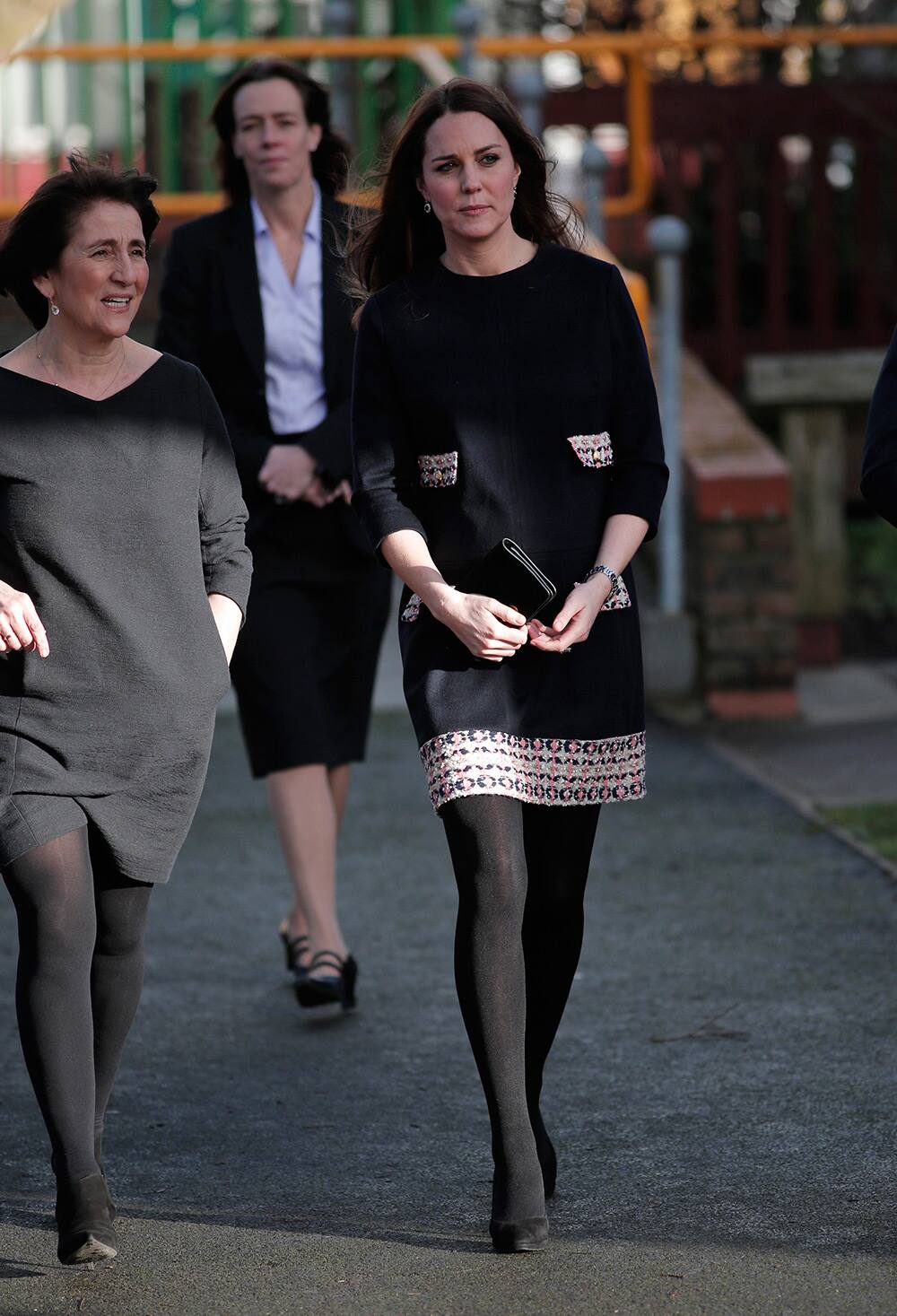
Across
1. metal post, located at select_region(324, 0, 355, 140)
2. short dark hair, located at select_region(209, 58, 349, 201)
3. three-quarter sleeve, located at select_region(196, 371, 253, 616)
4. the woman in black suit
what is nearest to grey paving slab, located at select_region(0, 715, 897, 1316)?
the woman in black suit

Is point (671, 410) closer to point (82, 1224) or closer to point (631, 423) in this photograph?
point (631, 423)

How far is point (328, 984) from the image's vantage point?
4.96 meters

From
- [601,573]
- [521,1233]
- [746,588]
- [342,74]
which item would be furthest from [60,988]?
[342,74]

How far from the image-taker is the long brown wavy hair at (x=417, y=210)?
12.4ft

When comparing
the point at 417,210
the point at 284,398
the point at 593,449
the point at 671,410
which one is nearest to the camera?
the point at 593,449

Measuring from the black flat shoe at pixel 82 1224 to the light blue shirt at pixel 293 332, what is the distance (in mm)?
2117

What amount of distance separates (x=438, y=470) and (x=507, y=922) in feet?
2.58

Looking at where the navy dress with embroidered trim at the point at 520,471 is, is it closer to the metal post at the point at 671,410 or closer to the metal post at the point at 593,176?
the metal post at the point at 671,410

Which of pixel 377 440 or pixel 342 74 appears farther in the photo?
pixel 342 74

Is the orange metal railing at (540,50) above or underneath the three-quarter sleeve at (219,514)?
above

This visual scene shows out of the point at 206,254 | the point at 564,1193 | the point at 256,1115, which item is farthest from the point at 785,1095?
the point at 206,254

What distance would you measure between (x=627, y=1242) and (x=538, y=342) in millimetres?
1523

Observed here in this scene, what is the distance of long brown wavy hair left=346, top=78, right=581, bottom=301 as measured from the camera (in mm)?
3791

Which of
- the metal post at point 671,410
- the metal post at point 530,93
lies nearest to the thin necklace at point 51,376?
the metal post at point 671,410
